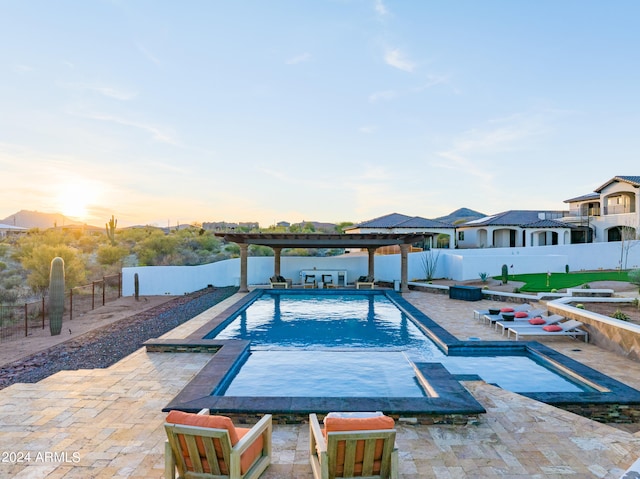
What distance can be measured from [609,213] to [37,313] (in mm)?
41907

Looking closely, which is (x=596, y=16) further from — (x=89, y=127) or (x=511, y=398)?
(x=89, y=127)

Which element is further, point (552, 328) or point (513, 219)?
point (513, 219)

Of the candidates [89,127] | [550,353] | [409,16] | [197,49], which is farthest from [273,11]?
[550,353]

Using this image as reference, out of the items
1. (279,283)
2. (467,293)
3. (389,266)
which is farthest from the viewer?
(389,266)

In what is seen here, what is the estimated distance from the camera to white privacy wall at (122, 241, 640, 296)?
19812 millimetres

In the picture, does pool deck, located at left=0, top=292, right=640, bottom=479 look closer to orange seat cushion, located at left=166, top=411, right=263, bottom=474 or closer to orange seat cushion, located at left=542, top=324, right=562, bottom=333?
orange seat cushion, located at left=166, top=411, right=263, bottom=474

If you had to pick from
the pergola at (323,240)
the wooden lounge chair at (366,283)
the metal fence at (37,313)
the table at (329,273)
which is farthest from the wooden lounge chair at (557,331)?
the metal fence at (37,313)

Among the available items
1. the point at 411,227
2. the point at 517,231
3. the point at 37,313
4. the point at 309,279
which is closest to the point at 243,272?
the point at 309,279

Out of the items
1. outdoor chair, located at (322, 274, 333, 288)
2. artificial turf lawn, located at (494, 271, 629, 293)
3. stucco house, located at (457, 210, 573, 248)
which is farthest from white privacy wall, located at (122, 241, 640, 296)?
stucco house, located at (457, 210, 573, 248)

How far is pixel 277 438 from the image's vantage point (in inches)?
193

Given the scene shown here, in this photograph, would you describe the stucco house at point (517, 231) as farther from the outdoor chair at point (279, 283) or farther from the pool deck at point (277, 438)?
the pool deck at point (277, 438)

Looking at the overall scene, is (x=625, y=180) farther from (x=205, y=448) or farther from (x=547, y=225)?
(x=205, y=448)

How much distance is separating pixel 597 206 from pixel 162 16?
134ft

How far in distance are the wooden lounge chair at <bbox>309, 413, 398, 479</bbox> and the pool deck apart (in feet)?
1.97
